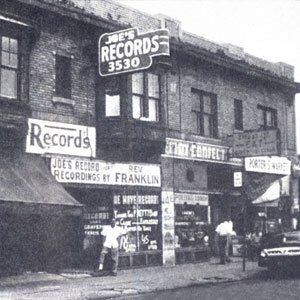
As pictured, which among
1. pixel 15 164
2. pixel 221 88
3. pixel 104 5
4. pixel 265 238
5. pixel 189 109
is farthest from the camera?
pixel 221 88

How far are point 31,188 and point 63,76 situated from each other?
174 inches

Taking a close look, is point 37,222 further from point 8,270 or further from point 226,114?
point 226,114

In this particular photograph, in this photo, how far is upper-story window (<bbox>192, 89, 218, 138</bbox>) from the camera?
24.6 meters

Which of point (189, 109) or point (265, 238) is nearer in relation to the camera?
point (265, 238)

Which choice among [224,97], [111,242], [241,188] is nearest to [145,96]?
[111,242]

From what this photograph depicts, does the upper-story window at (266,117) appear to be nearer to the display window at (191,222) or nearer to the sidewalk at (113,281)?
the display window at (191,222)

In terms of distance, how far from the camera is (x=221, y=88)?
25656 millimetres

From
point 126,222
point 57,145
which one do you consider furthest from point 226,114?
point 57,145

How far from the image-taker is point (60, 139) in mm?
18781

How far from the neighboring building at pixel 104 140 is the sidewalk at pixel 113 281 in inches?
45.2

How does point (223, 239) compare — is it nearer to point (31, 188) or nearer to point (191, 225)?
point (191, 225)

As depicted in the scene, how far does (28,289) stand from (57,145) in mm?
4906

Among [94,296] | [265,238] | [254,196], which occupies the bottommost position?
[94,296]

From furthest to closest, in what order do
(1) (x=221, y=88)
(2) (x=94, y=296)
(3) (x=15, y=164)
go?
(1) (x=221, y=88) < (3) (x=15, y=164) < (2) (x=94, y=296)
